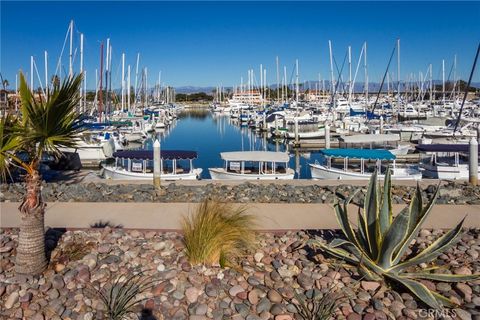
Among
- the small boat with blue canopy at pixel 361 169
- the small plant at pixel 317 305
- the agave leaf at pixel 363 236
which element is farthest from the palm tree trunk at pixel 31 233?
the small boat with blue canopy at pixel 361 169

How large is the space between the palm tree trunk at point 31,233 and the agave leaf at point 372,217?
465 centimetres

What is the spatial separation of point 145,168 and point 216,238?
15.1 meters

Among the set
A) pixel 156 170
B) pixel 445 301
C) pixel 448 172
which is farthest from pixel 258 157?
pixel 445 301

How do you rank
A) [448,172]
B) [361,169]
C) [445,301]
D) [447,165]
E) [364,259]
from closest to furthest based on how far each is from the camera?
[445,301], [364,259], [361,169], [448,172], [447,165]

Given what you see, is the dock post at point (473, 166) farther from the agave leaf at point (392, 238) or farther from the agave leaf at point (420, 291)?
the agave leaf at point (420, 291)

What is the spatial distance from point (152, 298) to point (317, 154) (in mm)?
34460

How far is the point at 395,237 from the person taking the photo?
19.1 feet

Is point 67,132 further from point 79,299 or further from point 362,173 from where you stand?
point 362,173

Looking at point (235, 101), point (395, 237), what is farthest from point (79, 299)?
point (235, 101)

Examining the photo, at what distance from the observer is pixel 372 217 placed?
6.30 meters

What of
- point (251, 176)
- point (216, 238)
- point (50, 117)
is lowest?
point (251, 176)

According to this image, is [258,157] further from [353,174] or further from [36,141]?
[36,141]

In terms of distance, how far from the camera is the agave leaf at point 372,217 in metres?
6.19

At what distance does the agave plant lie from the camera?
18.9ft
